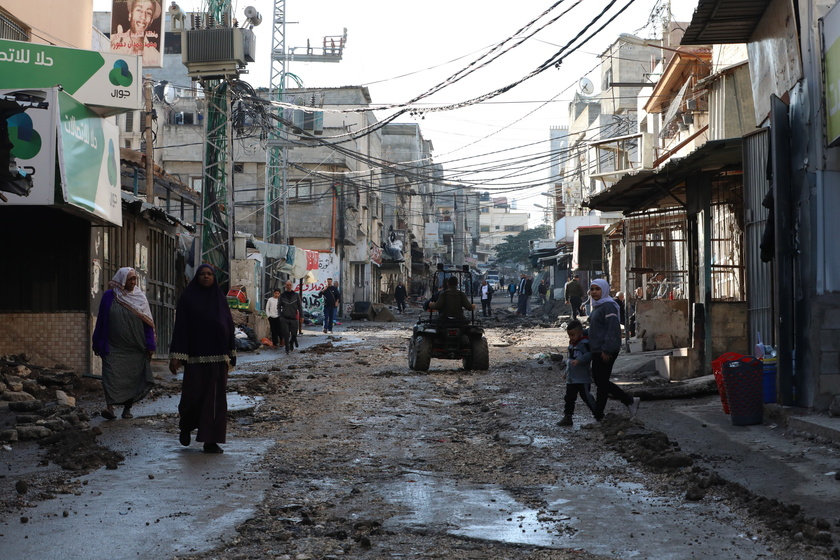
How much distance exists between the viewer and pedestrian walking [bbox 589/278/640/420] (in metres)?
10.9

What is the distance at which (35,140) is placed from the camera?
12727mm

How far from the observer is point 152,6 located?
28.0 metres

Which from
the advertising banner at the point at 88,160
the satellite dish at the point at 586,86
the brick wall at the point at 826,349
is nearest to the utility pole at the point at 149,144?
the advertising banner at the point at 88,160

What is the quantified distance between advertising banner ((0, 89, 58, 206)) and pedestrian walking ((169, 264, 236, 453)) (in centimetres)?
412

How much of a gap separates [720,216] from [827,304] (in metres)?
6.50

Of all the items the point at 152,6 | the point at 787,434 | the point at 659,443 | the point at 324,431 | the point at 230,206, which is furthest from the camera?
the point at 152,6

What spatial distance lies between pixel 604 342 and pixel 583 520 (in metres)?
4.95

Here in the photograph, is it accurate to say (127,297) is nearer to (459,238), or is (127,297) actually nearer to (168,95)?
(168,95)

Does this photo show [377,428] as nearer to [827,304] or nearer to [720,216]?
[827,304]

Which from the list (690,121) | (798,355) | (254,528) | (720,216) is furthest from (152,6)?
(254,528)

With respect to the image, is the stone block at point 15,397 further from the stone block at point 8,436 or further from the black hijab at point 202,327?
the black hijab at point 202,327

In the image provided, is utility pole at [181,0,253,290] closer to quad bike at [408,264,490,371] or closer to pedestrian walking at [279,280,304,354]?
pedestrian walking at [279,280,304,354]

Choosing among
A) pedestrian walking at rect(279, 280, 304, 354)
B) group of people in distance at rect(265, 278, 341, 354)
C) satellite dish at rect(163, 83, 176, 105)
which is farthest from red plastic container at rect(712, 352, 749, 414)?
satellite dish at rect(163, 83, 176, 105)

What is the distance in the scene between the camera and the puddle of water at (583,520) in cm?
539
